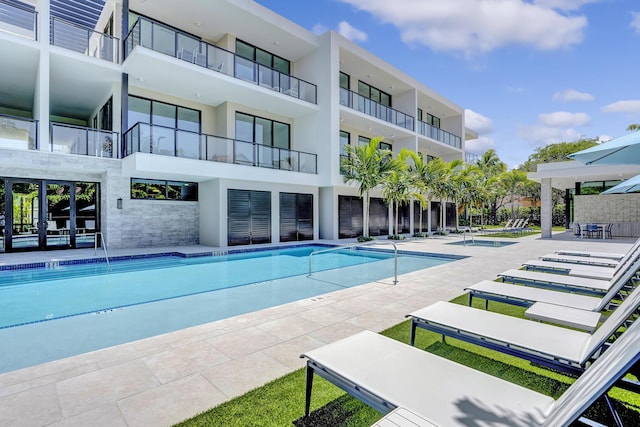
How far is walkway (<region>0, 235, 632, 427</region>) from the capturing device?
8.83ft

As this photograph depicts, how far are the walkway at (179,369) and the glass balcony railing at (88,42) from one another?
1272cm

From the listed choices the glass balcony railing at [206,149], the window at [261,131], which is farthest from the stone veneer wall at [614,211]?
the window at [261,131]

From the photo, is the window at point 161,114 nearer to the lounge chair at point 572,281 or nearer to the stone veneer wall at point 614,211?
the lounge chair at point 572,281

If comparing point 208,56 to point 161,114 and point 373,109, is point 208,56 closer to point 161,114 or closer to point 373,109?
point 161,114

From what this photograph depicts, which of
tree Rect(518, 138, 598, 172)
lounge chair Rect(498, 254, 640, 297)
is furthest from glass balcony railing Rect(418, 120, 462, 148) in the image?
lounge chair Rect(498, 254, 640, 297)

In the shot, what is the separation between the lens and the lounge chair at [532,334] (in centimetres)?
264

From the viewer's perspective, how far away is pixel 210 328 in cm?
457

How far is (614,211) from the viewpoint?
2127 centimetres

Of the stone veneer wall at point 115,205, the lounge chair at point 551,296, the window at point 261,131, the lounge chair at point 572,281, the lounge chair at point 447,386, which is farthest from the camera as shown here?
the window at point 261,131

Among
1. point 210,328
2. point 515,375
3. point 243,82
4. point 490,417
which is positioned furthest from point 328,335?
point 243,82

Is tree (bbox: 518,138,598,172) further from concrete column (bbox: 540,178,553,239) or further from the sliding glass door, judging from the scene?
the sliding glass door

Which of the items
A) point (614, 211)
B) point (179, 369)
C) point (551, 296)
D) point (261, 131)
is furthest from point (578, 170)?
point (179, 369)

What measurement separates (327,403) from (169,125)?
1432cm

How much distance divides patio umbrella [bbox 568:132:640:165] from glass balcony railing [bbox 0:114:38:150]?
1450 cm
